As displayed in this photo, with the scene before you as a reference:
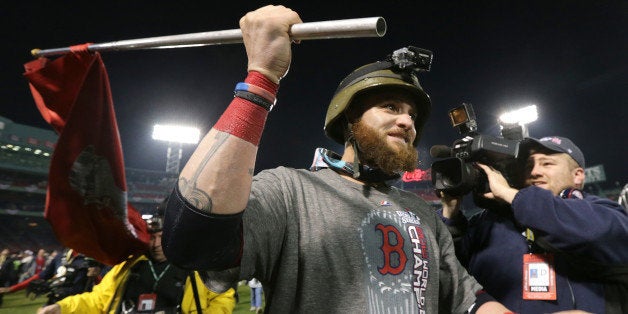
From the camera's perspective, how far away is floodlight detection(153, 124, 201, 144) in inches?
1215

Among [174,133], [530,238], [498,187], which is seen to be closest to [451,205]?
[498,187]

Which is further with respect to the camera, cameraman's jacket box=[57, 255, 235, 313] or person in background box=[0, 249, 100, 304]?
person in background box=[0, 249, 100, 304]

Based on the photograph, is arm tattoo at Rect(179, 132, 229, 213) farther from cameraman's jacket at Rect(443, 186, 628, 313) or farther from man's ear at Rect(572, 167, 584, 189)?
man's ear at Rect(572, 167, 584, 189)

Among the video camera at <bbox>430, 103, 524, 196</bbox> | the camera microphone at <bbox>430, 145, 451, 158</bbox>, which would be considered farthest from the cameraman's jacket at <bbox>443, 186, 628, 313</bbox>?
the camera microphone at <bbox>430, 145, 451, 158</bbox>

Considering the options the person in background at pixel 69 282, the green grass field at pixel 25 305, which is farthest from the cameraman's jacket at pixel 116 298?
the green grass field at pixel 25 305

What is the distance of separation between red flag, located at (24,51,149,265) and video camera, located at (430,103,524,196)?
10.2 feet

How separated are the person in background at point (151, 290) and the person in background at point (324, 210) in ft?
8.92

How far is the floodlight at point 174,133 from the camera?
30.9m

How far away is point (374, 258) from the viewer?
1.62 meters

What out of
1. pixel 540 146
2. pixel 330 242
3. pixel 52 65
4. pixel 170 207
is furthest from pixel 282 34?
pixel 52 65

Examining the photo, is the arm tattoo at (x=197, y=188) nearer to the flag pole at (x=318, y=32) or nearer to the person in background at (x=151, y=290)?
the flag pole at (x=318, y=32)

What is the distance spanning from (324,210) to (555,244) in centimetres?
165

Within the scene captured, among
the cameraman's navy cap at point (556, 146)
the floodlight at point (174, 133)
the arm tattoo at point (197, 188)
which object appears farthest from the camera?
the floodlight at point (174, 133)

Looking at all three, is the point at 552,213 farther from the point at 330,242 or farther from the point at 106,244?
the point at 106,244
